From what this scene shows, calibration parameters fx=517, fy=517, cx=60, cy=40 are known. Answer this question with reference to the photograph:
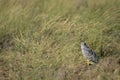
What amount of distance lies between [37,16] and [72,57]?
1.10 m

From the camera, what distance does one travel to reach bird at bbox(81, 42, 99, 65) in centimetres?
637

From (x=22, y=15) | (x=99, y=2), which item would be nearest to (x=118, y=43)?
(x=99, y=2)

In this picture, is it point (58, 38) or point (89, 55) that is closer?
point (89, 55)

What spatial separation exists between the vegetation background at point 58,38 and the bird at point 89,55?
0.07 meters

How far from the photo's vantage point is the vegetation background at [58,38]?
6.38 m

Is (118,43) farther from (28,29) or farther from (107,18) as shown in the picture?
(28,29)

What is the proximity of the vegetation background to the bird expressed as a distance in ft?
0.22

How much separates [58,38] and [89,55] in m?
0.67

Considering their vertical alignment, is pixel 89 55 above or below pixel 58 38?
below

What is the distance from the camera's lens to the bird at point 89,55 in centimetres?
637

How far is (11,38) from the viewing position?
724 cm

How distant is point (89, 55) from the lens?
6371 millimetres

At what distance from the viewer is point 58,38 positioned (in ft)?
22.6

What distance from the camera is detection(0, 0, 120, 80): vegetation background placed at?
6.38 m
